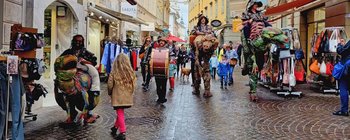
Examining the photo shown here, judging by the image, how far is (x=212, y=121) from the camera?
319 inches

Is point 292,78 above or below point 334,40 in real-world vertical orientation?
below

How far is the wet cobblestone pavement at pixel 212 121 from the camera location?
6.91m

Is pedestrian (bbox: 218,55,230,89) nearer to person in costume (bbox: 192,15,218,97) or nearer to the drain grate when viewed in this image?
person in costume (bbox: 192,15,218,97)

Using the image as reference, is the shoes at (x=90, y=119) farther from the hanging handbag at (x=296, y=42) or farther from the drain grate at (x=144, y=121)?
the hanging handbag at (x=296, y=42)

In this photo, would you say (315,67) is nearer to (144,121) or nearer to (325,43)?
(325,43)

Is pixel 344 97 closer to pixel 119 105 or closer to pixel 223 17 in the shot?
pixel 119 105

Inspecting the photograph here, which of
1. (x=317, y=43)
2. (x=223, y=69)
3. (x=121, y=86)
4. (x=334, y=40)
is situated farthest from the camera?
(x=223, y=69)

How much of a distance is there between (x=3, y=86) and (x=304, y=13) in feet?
51.8

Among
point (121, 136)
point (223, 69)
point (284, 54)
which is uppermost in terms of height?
point (284, 54)

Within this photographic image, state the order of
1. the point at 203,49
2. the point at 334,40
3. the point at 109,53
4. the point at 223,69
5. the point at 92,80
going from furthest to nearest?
1. the point at 223,69
2. the point at 109,53
3. the point at 334,40
4. the point at 203,49
5. the point at 92,80

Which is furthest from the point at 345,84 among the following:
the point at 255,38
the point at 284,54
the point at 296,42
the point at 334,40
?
the point at 296,42

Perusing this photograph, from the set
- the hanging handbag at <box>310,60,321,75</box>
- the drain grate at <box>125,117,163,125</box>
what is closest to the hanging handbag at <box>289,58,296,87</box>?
the hanging handbag at <box>310,60,321,75</box>

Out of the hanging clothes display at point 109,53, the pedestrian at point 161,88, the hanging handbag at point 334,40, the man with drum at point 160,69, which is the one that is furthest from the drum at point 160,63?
the hanging handbag at point 334,40

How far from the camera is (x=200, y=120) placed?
820 cm
